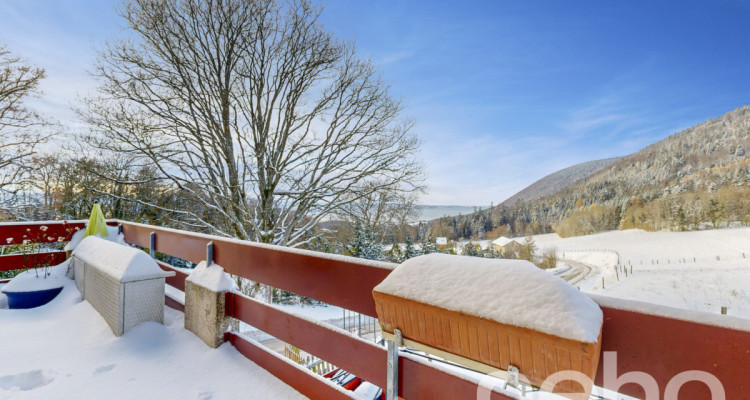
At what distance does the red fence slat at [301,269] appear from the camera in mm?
1504

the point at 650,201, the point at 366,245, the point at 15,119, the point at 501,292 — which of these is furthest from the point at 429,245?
the point at 650,201

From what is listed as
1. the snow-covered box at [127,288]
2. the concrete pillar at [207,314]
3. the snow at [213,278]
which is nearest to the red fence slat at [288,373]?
the concrete pillar at [207,314]

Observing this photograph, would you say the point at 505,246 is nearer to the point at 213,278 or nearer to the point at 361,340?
the point at 213,278

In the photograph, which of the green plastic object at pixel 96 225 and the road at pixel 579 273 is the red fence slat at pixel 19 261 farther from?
the road at pixel 579 273

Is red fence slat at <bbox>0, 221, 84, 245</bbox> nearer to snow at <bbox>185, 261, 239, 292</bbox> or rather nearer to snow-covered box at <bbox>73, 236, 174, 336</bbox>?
snow-covered box at <bbox>73, 236, 174, 336</bbox>

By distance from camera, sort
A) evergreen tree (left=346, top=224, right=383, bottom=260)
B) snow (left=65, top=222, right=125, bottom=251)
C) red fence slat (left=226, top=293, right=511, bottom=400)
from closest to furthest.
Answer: red fence slat (left=226, top=293, right=511, bottom=400)
snow (left=65, top=222, right=125, bottom=251)
evergreen tree (left=346, top=224, right=383, bottom=260)

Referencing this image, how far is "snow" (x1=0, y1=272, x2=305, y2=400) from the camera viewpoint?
1.99 metres

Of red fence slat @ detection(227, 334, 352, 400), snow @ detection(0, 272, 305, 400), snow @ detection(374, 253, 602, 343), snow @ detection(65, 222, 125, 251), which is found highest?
snow @ detection(374, 253, 602, 343)

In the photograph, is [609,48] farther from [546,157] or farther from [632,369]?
[632,369]

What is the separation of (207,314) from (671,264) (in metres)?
47.6

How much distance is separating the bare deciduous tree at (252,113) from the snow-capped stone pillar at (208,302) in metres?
5.76

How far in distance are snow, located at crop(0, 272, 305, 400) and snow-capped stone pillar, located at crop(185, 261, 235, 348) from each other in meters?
0.08

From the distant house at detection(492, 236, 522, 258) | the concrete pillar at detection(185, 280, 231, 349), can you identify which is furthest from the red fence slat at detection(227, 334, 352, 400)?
the distant house at detection(492, 236, 522, 258)

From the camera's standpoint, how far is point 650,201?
45.6 metres
